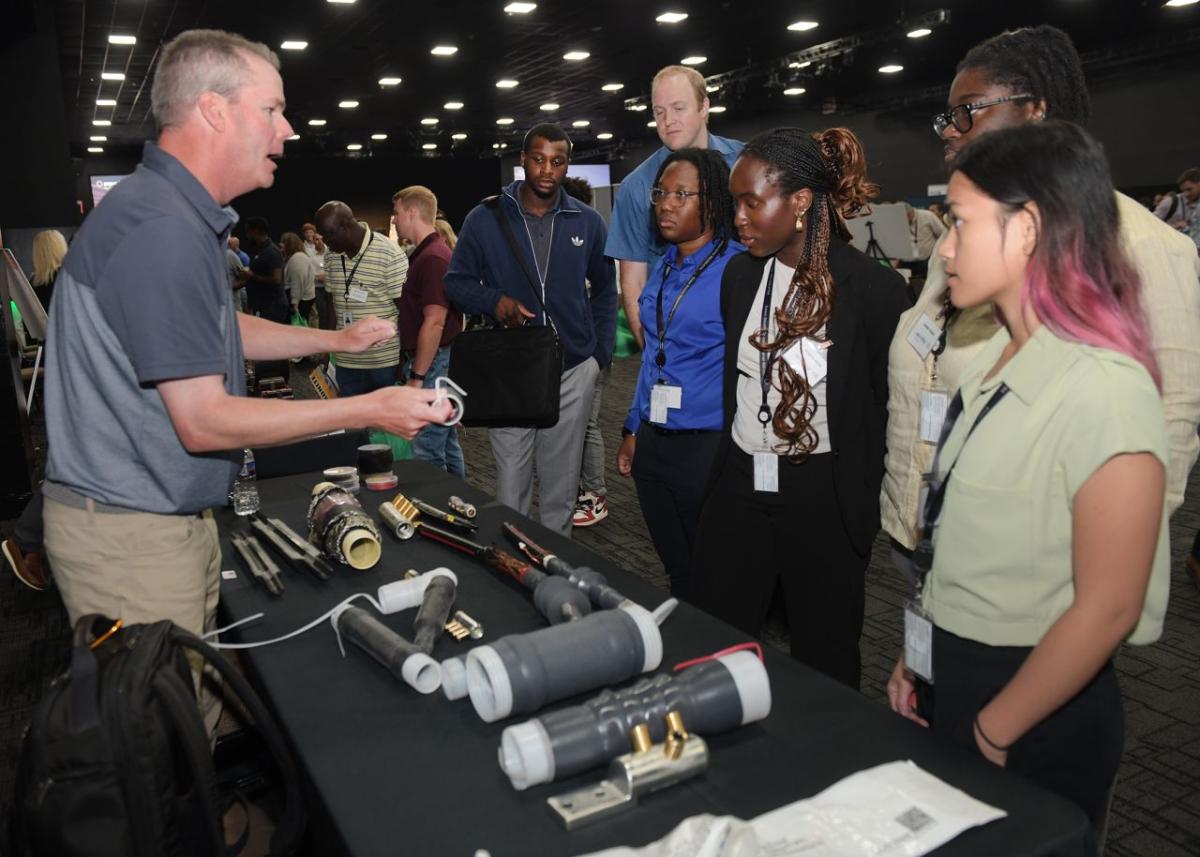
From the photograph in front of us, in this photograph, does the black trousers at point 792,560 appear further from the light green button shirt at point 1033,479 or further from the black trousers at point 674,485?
the light green button shirt at point 1033,479

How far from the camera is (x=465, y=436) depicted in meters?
6.74

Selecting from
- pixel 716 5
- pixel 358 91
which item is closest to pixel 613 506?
pixel 716 5

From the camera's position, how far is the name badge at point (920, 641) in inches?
50.9

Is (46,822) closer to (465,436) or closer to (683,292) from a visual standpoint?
(683,292)

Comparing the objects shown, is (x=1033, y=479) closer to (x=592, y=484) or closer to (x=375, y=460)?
(x=375, y=460)

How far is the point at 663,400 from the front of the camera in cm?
235

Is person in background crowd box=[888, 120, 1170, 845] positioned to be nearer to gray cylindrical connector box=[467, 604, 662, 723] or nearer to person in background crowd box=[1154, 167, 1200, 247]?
gray cylindrical connector box=[467, 604, 662, 723]

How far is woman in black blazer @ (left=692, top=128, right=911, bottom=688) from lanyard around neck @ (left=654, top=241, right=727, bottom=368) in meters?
0.36

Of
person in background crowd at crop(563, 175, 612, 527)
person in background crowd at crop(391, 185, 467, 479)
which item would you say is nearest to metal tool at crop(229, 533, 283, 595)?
person in background crowd at crop(391, 185, 467, 479)

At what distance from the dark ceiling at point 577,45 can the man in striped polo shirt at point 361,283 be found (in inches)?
170

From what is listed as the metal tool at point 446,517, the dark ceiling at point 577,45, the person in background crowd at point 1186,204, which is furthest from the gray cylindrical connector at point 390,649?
the person in background crowd at point 1186,204

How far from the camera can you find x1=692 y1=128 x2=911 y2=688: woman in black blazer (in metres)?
1.91

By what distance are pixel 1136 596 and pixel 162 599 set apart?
1.51 m

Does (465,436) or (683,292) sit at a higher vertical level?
(683,292)
